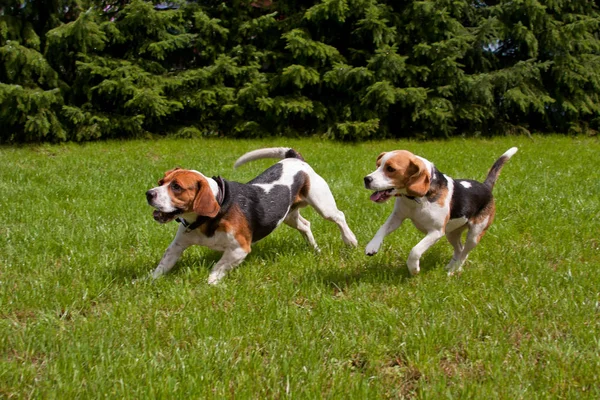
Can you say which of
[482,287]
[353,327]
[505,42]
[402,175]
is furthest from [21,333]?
[505,42]

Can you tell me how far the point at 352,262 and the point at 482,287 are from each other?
121cm

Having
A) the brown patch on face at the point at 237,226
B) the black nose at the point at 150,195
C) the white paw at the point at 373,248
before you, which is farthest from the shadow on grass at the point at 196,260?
the white paw at the point at 373,248

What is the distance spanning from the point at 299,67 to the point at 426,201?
30.8ft

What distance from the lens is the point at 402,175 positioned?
4.14m

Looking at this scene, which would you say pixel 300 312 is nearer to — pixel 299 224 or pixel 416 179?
pixel 416 179

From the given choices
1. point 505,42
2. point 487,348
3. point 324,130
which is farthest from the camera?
point 505,42

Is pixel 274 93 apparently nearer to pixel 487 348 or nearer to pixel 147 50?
pixel 147 50

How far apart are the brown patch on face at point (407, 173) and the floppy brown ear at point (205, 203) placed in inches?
51.8

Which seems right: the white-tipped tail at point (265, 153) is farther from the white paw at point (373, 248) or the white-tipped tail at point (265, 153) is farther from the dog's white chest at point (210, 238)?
the white paw at point (373, 248)

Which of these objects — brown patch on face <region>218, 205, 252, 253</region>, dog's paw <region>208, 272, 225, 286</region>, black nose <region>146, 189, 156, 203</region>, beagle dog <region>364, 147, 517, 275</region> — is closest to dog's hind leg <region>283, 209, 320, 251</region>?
brown patch on face <region>218, 205, 252, 253</region>

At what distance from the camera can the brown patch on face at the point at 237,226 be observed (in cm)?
445

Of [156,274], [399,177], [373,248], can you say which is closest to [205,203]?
[156,274]

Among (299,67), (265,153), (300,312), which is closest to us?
(300,312)

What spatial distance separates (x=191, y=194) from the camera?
419 cm
